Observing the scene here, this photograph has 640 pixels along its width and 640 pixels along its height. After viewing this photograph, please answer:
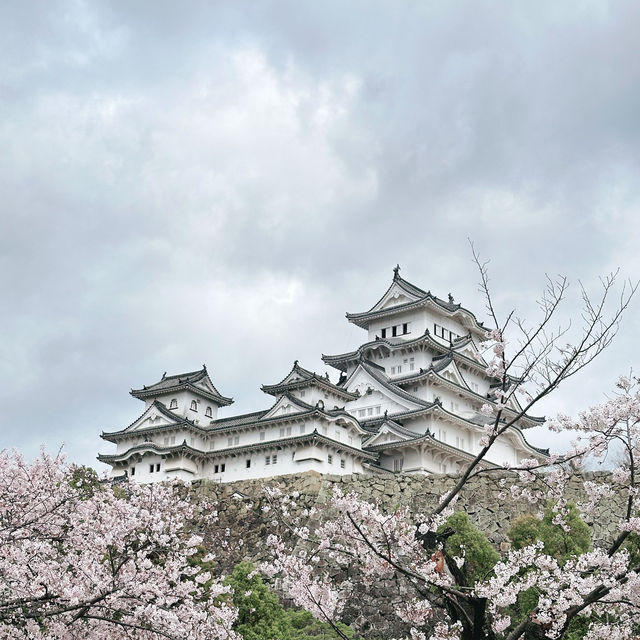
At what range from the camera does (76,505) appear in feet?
37.8

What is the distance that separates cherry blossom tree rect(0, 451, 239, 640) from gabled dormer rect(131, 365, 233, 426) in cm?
2907

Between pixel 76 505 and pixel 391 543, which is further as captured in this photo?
pixel 76 505

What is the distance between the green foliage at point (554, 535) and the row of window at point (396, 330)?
27455 millimetres

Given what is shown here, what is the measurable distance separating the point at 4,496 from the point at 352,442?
89.6 ft

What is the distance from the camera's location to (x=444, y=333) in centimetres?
4738

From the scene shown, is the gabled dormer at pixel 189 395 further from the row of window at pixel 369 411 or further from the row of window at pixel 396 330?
the row of window at pixel 396 330

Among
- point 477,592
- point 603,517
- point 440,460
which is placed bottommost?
point 477,592

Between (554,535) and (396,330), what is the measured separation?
29386mm

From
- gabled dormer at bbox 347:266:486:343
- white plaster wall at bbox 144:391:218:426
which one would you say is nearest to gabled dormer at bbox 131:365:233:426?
white plaster wall at bbox 144:391:218:426

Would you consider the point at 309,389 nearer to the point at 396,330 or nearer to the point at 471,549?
the point at 396,330

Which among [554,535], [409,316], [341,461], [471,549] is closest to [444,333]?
[409,316]

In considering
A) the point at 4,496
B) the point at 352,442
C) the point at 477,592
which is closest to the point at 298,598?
the point at 477,592

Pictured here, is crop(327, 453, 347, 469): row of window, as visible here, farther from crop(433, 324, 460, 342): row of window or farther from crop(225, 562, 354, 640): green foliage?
crop(225, 562, 354, 640): green foliage

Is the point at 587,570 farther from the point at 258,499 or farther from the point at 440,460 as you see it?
the point at 440,460
